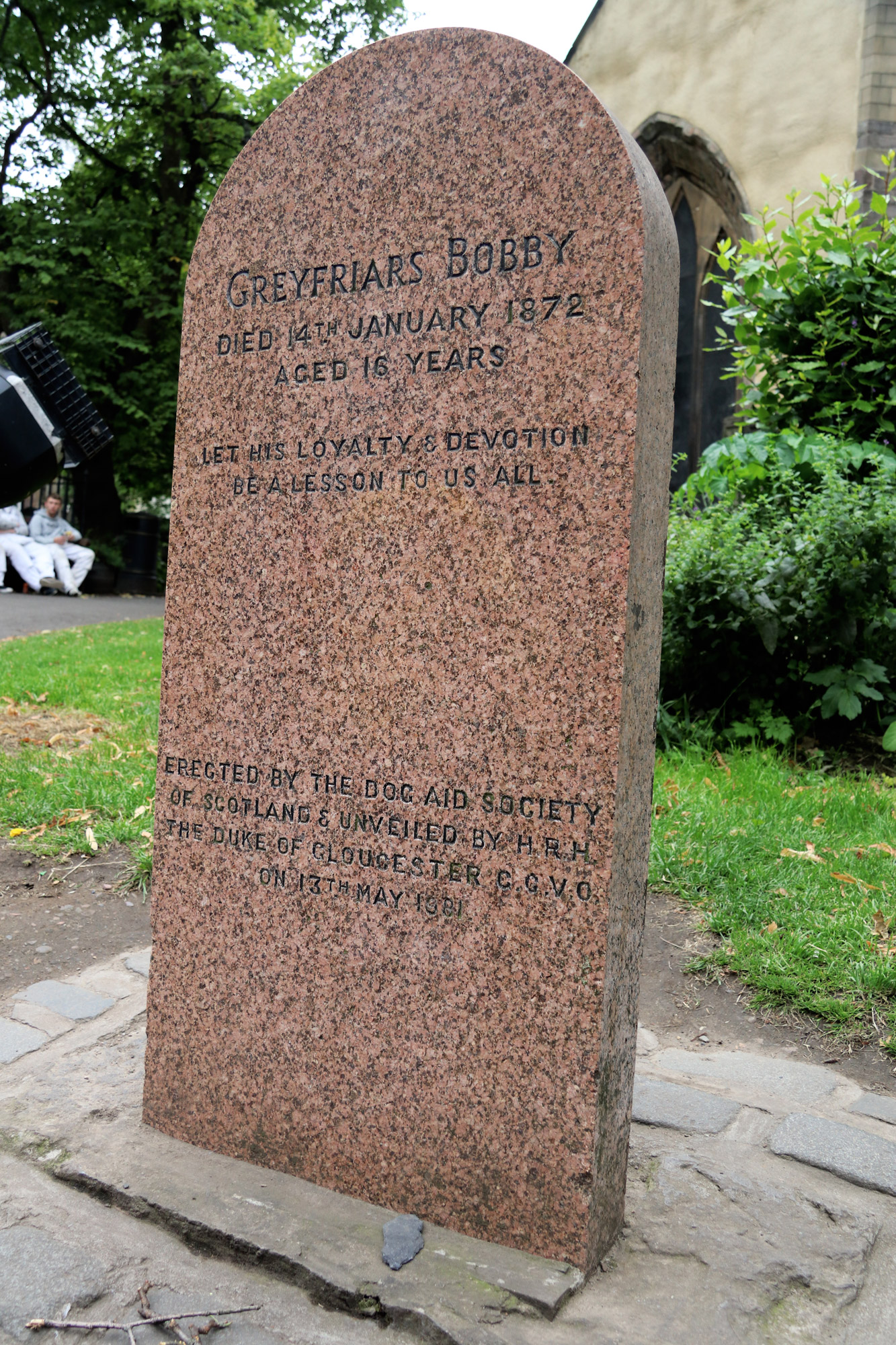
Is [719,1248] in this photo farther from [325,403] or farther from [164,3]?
[164,3]

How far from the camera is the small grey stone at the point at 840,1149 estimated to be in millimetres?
2283

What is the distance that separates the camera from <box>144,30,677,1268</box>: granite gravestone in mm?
1917

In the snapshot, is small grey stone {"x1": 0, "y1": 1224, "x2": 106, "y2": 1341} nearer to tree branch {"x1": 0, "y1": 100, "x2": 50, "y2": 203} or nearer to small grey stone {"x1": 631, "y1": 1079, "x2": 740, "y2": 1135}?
small grey stone {"x1": 631, "y1": 1079, "x2": 740, "y2": 1135}

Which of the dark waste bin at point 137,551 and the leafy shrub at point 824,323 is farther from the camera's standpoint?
the dark waste bin at point 137,551

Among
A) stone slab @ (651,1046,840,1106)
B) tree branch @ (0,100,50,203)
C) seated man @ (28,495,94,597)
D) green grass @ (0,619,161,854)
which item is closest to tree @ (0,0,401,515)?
tree branch @ (0,100,50,203)

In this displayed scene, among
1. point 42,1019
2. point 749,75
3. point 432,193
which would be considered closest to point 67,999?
point 42,1019

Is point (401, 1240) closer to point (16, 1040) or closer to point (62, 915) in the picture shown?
point (16, 1040)

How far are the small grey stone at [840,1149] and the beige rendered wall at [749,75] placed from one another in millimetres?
9848

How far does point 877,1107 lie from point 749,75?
452 inches

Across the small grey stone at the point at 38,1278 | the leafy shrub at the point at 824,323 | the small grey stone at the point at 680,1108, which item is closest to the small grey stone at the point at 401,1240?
the small grey stone at the point at 38,1278

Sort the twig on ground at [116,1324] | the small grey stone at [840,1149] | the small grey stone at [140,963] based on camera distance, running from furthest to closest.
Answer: the small grey stone at [140,963], the small grey stone at [840,1149], the twig on ground at [116,1324]

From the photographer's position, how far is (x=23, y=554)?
1502 cm

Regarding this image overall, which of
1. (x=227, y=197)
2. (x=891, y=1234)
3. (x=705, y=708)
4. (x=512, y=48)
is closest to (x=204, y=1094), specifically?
(x=891, y=1234)

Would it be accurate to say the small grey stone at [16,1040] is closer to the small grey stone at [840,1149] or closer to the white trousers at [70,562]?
the small grey stone at [840,1149]
